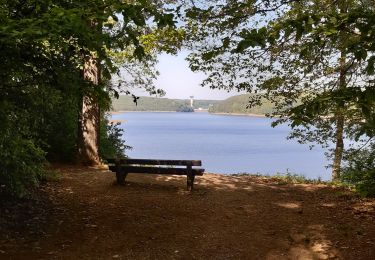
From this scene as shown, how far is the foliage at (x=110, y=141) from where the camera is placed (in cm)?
1649

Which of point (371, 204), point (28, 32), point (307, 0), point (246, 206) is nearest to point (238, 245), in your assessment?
→ point (246, 206)

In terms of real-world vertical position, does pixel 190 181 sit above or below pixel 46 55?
below

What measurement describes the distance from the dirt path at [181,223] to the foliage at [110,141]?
5785 mm

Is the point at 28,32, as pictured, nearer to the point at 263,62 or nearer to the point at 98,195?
the point at 98,195

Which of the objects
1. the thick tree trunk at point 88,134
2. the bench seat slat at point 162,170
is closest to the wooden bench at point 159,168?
the bench seat slat at point 162,170

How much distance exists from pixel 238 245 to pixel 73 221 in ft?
10.3

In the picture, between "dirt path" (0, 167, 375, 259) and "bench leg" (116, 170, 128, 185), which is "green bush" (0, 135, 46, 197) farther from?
"bench leg" (116, 170, 128, 185)

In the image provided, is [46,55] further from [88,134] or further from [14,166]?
[88,134]

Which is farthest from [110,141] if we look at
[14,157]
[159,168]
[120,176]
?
[14,157]

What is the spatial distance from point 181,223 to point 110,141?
34.5 ft

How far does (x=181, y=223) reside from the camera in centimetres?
759

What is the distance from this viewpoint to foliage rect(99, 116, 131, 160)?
54.1 ft

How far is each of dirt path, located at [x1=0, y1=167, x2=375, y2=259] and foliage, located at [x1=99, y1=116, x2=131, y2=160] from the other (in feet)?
19.0

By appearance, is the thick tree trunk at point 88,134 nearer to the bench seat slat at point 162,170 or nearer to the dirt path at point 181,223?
the dirt path at point 181,223
